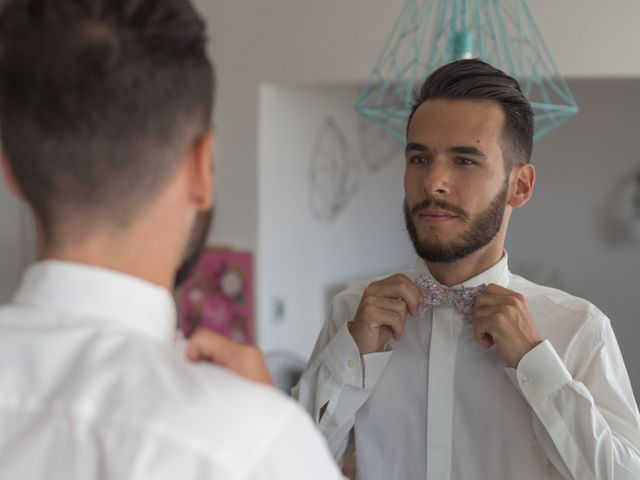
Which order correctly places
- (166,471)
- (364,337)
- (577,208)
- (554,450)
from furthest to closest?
(577,208), (364,337), (554,450), (166,471)

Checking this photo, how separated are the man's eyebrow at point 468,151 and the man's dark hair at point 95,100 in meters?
0.80

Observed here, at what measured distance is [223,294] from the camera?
3541mm

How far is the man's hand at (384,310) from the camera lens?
56.9 inches

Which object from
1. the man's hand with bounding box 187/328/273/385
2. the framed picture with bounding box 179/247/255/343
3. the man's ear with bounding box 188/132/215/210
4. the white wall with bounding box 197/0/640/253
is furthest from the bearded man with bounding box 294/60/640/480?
the framed picture with bounding box 179/247/255/343

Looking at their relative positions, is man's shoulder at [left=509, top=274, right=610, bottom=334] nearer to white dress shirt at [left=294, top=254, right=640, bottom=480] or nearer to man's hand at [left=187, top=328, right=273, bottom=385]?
white dress shirt at [left=294, top=254, right=640, bottom=480]

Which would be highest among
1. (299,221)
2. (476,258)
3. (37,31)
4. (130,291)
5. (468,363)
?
(37,31)

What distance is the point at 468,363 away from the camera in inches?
57.7

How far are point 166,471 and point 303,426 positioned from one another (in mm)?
129

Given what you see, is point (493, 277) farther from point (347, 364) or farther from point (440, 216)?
point (347, 364)

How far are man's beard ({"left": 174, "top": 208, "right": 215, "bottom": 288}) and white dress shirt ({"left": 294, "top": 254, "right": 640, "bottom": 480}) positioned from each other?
27.2 inches

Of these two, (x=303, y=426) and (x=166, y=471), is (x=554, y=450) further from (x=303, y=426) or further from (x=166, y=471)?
(x=166, y=471)

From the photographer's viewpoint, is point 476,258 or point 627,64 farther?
point 627,64

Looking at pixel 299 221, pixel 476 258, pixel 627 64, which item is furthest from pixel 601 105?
pixel 476 258

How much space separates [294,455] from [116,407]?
154mm
